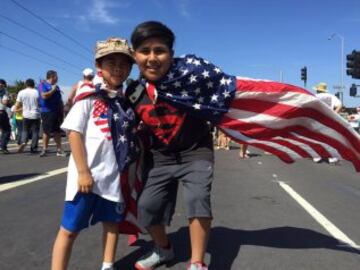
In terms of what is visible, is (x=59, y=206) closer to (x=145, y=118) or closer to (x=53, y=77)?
(x=145, y=118)

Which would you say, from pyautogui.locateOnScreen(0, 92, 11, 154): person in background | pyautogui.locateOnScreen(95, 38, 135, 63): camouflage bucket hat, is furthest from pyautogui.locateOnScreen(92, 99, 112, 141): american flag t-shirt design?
pyautogui.locateOnScreen(0, 92, 11, 154): person in background

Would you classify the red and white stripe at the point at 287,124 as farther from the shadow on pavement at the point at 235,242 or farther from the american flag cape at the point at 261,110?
the shadow on pavement at the point at 235,242

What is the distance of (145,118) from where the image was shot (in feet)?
12.9

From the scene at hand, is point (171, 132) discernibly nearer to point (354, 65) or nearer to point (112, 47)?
point (112, 47)

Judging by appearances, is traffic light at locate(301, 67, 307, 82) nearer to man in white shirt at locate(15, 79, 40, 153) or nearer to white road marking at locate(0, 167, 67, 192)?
man in white shirt at locate(15, 79, 40, 153)

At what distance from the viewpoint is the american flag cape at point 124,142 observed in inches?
140

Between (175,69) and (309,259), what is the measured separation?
1.91 meters

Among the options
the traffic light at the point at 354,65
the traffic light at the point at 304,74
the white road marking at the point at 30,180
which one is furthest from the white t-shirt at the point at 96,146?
the traffic light at the point at 304,74

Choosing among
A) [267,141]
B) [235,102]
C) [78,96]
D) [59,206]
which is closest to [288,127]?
[267,141]

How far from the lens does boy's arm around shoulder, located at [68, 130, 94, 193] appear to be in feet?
11.2

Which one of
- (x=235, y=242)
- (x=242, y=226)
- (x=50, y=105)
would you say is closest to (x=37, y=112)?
(x=50, y=105)

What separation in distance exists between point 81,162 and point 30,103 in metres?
10.3

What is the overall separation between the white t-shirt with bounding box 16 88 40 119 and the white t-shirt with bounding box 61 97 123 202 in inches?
400

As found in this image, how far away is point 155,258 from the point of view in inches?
163
